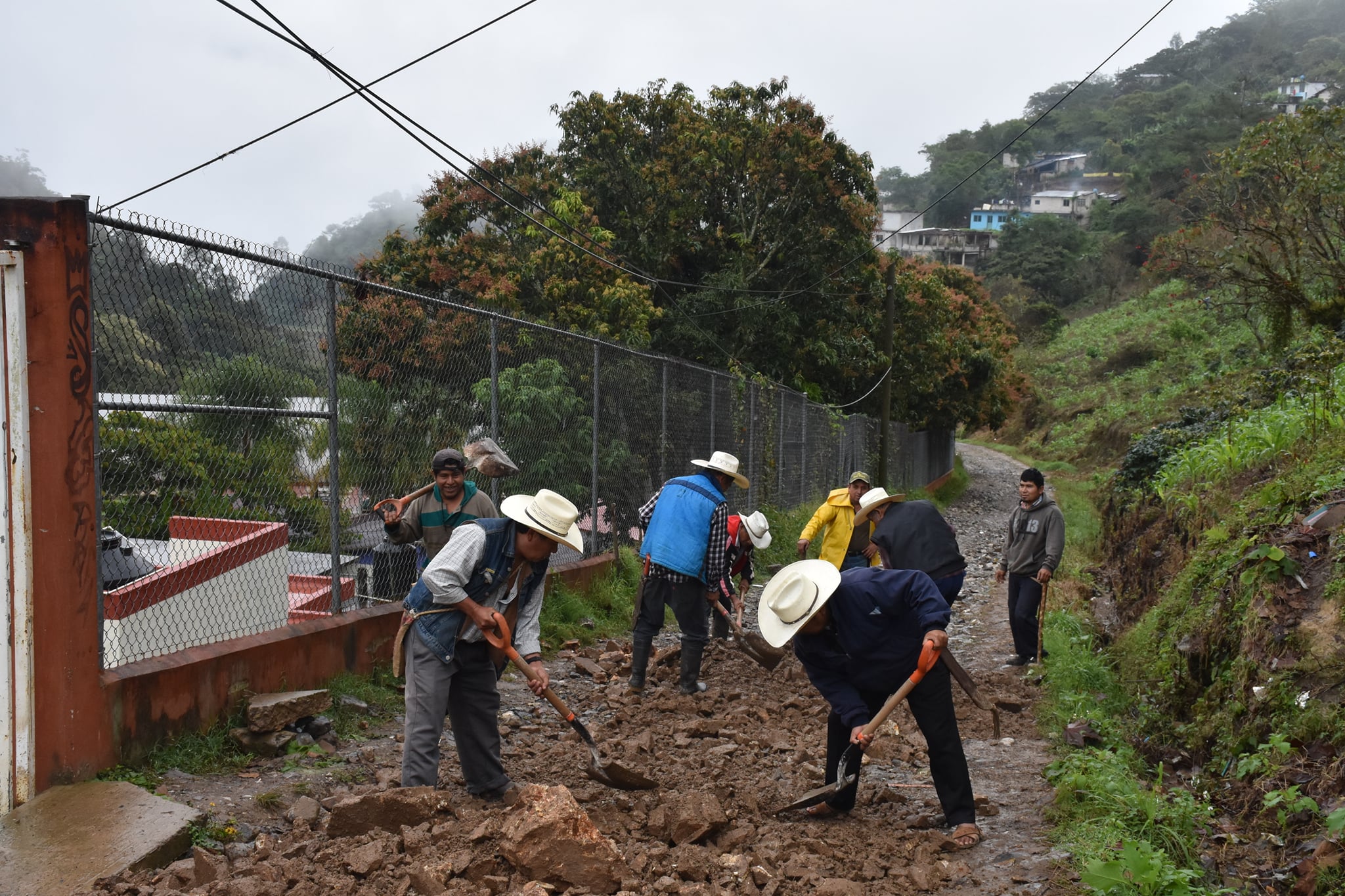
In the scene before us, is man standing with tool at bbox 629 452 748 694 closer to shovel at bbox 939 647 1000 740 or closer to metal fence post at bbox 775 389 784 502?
shovel at bbox 939 647 1000 740

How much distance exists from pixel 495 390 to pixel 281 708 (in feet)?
11.1

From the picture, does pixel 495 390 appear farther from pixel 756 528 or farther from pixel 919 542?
pixel 919 542

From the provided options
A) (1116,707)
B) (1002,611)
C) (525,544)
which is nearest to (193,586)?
(525,544)

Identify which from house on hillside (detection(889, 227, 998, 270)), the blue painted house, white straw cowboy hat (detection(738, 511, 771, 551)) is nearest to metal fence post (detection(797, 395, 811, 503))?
white straw cowboy hat (detection(738, 511, 771, 551))

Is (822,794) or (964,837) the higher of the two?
(822,794)

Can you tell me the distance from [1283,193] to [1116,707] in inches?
440

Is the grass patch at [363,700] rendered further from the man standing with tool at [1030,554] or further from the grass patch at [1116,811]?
the man standing with tool at [1030,554]

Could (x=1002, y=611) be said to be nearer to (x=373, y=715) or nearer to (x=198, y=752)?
(x=373, y=715)

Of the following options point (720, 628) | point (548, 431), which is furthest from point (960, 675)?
point (548, 431)

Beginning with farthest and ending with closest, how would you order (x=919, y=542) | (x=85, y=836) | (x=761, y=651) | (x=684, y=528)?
(x=761, y=651)
(x=684, y=528)
(x=919, y=542)
(x=85, y=836)

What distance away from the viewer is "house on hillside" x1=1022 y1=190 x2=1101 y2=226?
9188cm

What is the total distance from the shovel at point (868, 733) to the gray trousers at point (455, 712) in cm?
142

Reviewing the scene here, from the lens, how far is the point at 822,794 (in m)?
4.94

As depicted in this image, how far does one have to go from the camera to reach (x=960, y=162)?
124562mm
